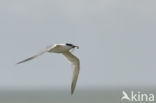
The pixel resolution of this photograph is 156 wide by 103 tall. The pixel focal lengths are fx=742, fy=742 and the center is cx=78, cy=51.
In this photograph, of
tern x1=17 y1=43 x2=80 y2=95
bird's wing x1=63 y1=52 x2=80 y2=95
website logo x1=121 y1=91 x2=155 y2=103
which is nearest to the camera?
tern x1=17 y1=43 x2=80 y2=95

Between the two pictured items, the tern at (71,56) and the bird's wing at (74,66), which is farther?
the bird's wing at (74,66)

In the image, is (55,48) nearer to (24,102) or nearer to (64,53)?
(64,53)

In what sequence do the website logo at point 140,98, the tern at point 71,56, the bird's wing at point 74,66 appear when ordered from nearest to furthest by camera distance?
1. the tern at point 71,56
2. the bird's wing at point 74,66
3. the website logo at point 140,98

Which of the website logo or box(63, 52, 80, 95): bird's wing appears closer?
box(63, 52, 80, 95): bird's wing

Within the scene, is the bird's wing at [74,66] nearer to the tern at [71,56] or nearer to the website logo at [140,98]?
the tern at [71,56]

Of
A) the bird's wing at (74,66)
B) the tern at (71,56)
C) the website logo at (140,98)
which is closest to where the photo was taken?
the tern at (71,56)

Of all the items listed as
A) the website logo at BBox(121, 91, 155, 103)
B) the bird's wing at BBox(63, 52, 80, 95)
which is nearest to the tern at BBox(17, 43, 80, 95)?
the bird's wing at BBox(63, 52, 80, 95)

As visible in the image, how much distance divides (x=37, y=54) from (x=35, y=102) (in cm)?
6760

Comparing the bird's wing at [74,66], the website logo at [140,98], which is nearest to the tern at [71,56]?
the bird's wing at [74,66]

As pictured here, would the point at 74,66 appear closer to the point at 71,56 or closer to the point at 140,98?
the point at 71,56

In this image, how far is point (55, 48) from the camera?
2559 cm

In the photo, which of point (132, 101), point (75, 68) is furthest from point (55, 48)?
point (132, 101)

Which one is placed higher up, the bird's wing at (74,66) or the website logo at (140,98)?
the bird's wing at (74,66)

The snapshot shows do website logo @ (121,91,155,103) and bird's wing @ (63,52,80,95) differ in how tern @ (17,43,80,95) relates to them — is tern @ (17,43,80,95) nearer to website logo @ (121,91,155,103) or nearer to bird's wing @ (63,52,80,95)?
bird's wing @ (63,52,80,95)
